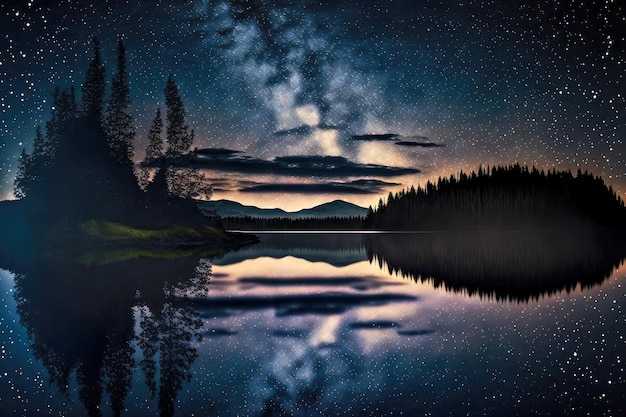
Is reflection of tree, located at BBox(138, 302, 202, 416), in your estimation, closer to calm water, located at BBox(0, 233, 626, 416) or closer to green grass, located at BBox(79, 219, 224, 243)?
calm water, located at BBox(0, 233, 626, 416)

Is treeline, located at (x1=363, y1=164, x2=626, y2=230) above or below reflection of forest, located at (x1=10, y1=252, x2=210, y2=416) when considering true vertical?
above

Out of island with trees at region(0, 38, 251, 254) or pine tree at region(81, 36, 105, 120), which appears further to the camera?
pine tree at region(81, 36, 105, 120)

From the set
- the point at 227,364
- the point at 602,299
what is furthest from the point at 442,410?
the point at 602,299

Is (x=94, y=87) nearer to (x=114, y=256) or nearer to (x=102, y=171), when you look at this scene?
(x=102, y=171)

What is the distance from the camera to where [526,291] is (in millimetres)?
26078

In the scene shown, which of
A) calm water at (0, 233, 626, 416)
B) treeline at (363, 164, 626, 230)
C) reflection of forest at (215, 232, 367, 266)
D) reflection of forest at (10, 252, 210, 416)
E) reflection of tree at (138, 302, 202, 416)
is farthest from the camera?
treeline at (363, 164, 626, 230)

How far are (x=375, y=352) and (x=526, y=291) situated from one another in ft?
51.0

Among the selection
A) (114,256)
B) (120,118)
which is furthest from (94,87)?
(114,256)

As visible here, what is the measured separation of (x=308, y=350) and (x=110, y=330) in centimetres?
613

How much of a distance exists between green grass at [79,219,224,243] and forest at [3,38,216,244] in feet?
4.13

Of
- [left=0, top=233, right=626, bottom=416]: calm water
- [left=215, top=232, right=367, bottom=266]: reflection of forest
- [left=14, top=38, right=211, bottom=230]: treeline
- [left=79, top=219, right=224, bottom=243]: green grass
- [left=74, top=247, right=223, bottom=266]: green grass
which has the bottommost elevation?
[left=0, top=233, right=626, bottom=416]: calm water

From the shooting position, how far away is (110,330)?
1531cm

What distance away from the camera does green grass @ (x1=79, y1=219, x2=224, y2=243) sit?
66900 mm

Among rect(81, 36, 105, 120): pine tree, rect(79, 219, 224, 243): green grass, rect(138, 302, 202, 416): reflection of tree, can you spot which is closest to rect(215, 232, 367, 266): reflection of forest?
rect(79, 219, 224, 243): green grass
